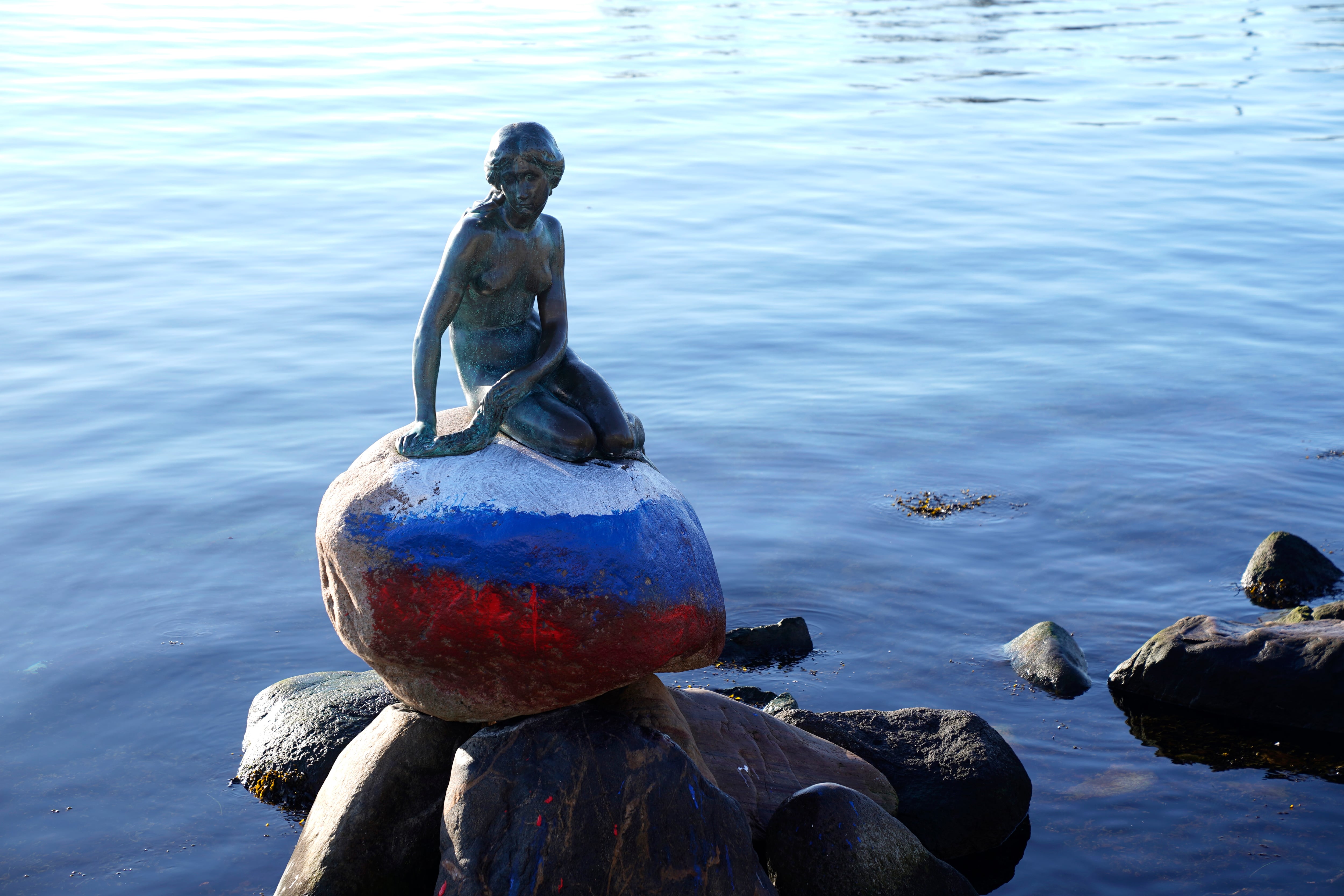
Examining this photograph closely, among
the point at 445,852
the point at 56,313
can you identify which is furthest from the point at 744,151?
the point at 445,852

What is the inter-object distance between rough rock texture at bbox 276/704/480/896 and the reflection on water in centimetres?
500

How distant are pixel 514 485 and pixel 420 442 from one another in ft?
2.01

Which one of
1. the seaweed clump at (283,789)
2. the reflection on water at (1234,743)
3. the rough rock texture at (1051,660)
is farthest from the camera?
the rough rock texture at (1051,660)

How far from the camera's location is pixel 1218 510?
44.5 ft

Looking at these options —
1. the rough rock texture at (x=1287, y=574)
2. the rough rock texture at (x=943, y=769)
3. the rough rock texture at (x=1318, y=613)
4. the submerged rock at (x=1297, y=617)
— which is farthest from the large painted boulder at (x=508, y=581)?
the rough rock texture at (x=1287, y=574)

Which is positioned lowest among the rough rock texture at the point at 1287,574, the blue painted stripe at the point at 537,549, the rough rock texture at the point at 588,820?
the rough rock texture at the point at 1287,574

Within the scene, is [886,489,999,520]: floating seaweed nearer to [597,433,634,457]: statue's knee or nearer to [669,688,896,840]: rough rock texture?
[669,688,896,840]: rough rock texture

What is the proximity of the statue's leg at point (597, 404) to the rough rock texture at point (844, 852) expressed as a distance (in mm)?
2164

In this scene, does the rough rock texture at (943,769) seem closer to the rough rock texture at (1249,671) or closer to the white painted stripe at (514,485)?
the rough rock texture at (1249,671)

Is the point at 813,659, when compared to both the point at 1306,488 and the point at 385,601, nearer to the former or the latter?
the point at 385,601

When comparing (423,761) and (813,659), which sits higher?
(423,761)

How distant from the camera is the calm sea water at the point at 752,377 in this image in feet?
31.6

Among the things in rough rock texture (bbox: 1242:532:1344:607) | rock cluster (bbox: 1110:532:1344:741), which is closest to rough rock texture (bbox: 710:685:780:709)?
rock cluster (bbox: 1110:532:1344:741)

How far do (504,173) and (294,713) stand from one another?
160 inches
